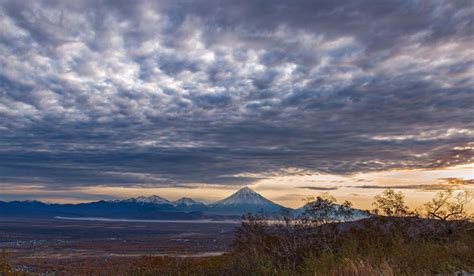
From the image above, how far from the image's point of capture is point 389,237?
14148 millimetres

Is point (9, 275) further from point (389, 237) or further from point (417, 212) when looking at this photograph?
point (417, 212)

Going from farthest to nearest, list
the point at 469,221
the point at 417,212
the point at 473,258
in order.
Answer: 1. the point at 417,212
2. the point at 469,221
3. the point at 473,258

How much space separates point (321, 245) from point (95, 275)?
6.74 meters

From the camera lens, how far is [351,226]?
16172 mm

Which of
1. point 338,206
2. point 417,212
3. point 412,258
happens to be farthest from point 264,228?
point 412,258

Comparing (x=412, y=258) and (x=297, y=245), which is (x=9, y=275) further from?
(x=412, y=258)

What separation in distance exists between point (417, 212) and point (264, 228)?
573cm

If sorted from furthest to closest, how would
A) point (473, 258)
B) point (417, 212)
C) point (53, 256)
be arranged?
point (53, 256), point (417, 212), point (473, 258)

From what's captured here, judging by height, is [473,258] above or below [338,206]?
below

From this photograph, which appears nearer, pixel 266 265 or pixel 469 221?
pixel 266 265

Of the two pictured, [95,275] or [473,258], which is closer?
[473,258]

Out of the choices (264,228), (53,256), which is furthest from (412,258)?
(53,256)

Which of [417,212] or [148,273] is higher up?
[417,212]

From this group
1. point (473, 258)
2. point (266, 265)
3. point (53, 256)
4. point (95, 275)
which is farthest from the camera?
point (53, 256)
